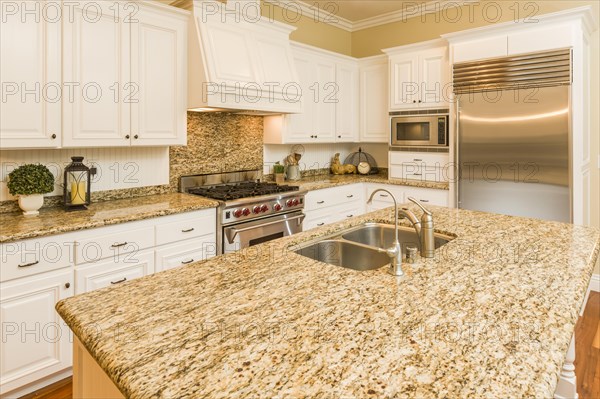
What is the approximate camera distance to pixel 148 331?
3.27 ft

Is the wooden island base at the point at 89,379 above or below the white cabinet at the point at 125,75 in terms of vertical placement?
below

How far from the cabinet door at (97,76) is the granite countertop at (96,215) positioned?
44 centimetres

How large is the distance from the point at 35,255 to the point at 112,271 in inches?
17.2

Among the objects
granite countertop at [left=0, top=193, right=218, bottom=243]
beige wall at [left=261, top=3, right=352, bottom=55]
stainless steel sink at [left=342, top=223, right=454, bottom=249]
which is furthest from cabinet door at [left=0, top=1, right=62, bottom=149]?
beige wall at [left=261, top=3, right=352, bottom=55]

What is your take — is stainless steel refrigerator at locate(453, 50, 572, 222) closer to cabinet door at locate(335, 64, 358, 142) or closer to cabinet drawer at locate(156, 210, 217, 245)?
cabinet door at locate(335, 64, 358, 142)

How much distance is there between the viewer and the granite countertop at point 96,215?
214 centimetres

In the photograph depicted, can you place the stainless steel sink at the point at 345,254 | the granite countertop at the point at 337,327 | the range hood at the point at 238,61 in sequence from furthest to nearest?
the range hood at the point at 238,61
the stainless steel sink at the point at 345,254
the granite countertop at the point at 337,327

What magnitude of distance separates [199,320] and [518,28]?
11.8ft

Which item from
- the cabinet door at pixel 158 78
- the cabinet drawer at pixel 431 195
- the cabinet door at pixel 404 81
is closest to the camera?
the cabinet door at pixel 158 78

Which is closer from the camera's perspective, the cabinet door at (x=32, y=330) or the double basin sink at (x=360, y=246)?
the double basin sink at (x=360, y=246)

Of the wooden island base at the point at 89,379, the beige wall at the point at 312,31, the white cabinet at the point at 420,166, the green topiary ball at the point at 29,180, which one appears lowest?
the wooden island base at the point at 89,379

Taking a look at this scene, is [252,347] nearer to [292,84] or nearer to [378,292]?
[378,292]

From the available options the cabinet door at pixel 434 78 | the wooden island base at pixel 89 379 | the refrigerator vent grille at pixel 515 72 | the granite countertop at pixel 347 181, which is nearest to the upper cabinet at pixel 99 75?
the granite countertop at pixel 347 181

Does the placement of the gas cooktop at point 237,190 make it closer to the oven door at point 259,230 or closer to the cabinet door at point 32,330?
the oven door at point 259,230
